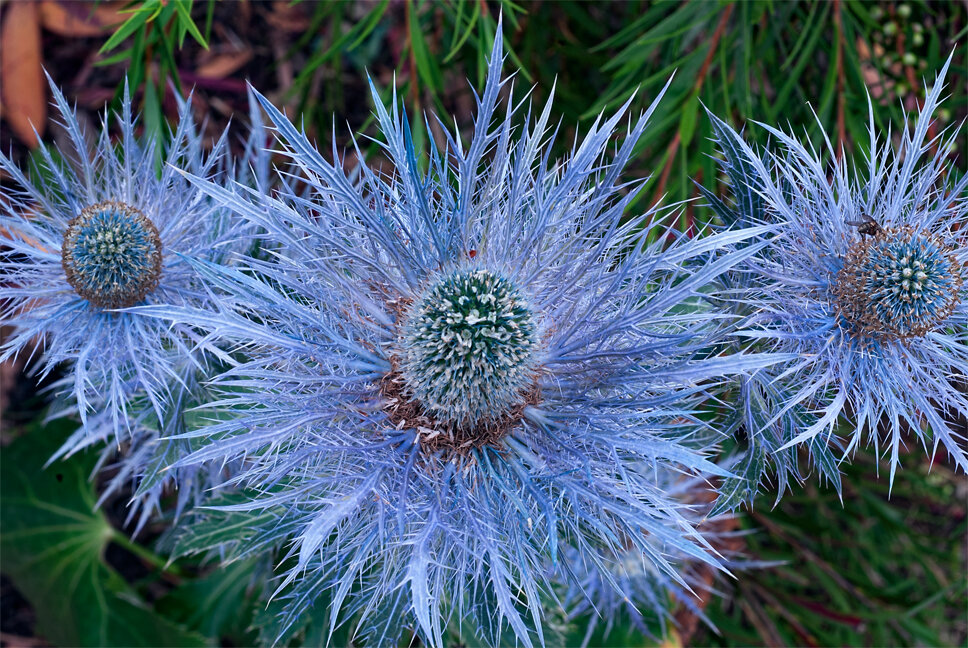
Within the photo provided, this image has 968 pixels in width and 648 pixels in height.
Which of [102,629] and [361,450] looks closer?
[361,450]

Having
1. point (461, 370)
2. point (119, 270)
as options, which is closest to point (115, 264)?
point (119, 270)

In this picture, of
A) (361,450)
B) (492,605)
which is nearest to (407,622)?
(492,605)

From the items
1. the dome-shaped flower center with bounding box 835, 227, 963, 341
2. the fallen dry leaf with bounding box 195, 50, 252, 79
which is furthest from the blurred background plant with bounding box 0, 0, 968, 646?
the dome-shaped flower center with bounding box 835, 227, 963, 341

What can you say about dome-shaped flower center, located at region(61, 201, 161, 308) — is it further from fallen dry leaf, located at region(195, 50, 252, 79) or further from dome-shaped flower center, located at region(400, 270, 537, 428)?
fallen dry leaf, located at region(195, 50, 252, 79)

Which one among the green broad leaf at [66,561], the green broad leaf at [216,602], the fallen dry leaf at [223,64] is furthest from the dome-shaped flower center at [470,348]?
the fallen dry leaf at [223,64]

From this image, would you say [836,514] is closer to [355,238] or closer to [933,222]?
[933,222]

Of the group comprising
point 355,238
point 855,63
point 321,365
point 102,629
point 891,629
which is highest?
point 855,63
